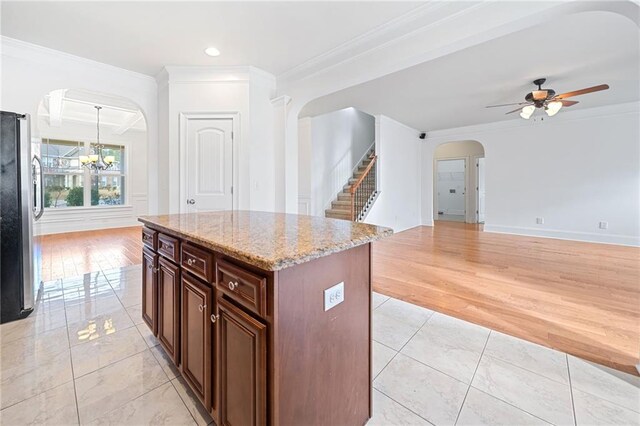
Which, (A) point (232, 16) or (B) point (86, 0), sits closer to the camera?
(B) point (86, 0)

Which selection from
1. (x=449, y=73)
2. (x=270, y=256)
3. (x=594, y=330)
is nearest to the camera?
(x=270, y=256)

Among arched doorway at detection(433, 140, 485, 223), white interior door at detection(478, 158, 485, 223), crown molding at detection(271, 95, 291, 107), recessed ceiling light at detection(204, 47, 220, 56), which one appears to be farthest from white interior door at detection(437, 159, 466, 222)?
recessed ceiling light at detection(204, 47, 220, 56)

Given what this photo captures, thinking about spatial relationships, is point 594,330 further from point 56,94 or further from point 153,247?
point 56,94

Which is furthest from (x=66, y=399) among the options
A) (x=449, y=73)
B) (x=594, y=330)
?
(x=449, y=73)

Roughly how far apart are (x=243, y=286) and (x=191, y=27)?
9.43 feet

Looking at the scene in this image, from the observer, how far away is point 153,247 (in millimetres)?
1776

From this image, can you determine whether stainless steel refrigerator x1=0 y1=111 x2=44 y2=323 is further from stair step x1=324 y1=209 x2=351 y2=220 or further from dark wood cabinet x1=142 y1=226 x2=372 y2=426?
stair step x1=324 y1=209 x2=351 y2=220

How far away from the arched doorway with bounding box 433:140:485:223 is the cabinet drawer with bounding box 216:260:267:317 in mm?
8611

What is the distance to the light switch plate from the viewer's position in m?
1.07

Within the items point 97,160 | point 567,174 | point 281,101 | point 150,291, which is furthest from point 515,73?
point 97,160

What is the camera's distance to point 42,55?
312 centimetres

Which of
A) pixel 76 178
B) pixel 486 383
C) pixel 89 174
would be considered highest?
pixel 89 174

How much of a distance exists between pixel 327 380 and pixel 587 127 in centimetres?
735

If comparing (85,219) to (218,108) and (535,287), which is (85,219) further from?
(535,287)
